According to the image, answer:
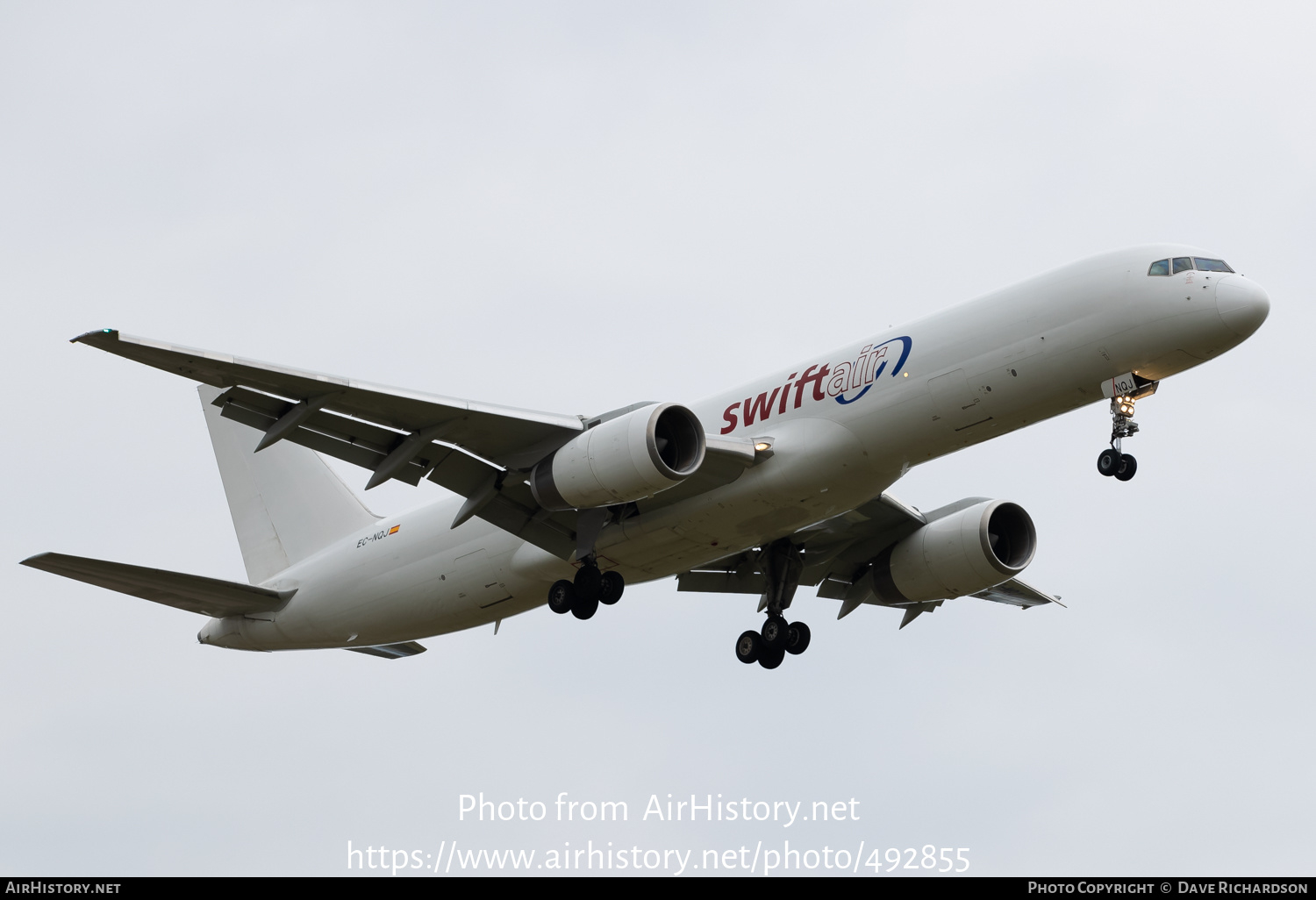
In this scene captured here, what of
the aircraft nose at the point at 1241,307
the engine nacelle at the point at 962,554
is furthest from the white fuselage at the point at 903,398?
the engine nacelle at the point at 962,554

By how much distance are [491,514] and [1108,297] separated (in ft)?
34.6

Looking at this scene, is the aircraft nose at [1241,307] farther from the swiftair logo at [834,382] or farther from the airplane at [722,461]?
the swiftair logo at [834,382]

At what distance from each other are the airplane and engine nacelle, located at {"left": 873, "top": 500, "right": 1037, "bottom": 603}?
0.14 ft

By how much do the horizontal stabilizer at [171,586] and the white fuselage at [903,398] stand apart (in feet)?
15.1

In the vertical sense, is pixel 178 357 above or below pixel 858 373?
below

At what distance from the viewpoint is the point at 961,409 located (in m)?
22.5

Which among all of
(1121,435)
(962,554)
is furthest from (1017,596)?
(1121,435)

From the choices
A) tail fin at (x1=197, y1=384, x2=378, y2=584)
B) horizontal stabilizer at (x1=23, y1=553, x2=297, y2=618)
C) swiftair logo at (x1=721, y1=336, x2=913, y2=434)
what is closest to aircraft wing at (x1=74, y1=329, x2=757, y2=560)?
swiftair logo at (x1=721, y1=336, x2=913, y2=434)

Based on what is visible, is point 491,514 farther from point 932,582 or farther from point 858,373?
point 932,582

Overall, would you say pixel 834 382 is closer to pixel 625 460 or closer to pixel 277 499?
pixel 625 460

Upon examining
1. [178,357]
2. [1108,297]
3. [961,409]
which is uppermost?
[1108,297]

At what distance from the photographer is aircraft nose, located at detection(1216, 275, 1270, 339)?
70.2 feet

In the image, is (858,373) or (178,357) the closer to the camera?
(178,357)

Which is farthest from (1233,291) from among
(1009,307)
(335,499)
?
(335,499)
